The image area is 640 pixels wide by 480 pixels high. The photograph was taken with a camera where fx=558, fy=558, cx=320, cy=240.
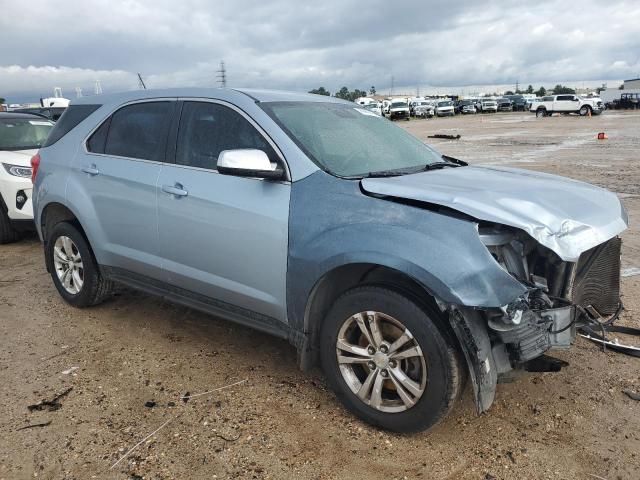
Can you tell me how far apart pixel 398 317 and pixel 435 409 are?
494 mm

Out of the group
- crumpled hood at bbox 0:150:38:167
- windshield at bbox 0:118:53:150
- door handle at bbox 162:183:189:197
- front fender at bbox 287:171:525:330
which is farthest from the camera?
windshield at bbox 0:118:53:150

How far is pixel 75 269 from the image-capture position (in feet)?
15.8

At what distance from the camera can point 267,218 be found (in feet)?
10.7

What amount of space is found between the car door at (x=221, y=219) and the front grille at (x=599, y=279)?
1632mm

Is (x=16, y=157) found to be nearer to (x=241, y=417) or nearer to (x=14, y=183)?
(x=14, y=183)

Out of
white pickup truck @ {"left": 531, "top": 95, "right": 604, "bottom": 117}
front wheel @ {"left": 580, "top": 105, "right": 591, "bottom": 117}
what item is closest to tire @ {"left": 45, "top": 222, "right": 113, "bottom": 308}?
white pickup truck @ {"left": 531, "top": 95, "right": 604, "bottom": 117}

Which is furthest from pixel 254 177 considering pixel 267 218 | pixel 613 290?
pixel 613 290

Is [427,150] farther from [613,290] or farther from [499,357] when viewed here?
[499,357]

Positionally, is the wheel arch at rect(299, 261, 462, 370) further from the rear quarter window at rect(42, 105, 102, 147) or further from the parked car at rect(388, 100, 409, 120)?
the parked car at rect(388, 100, 409, 120)

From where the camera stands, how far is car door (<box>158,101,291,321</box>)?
3275mm

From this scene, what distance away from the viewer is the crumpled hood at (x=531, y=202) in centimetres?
267

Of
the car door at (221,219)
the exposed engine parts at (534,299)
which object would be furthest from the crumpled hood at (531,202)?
the car door at (221,219)

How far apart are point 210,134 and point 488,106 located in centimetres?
6560

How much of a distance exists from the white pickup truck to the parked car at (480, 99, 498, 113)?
1213 centimetres
